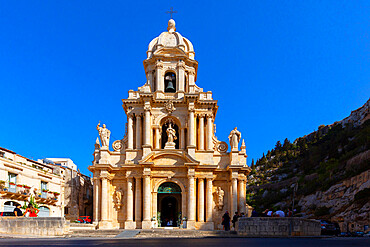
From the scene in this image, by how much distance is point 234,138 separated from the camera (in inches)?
1634

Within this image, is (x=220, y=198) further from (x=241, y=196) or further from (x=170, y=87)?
(x=170, y=87)

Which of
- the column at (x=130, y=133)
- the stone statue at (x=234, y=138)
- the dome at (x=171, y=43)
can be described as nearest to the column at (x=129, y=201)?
the column at (x=130, y=133)

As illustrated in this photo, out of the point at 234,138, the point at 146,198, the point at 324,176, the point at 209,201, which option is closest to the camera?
the point at 146,198

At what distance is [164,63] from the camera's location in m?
44.5

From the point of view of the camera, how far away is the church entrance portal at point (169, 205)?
Answer: 4066cm

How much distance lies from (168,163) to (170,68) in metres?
10.4

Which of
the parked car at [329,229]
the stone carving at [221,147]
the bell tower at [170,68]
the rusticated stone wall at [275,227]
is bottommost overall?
the parked car at [329,229]

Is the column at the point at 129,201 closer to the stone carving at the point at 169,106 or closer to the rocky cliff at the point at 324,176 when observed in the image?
the stone carving at the point at 169,106

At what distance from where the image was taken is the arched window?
44159 mm

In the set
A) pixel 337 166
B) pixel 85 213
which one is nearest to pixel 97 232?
pixel 85 213

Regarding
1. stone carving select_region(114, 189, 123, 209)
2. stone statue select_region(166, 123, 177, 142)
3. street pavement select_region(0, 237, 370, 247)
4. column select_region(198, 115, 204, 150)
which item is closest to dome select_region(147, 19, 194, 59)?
column select_region(198, 115, 204, 150)

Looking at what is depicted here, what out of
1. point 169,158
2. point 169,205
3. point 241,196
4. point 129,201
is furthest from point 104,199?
point 241,196

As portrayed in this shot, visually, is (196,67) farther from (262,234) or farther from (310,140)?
(310,140)

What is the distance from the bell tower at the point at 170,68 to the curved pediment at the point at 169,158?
20.5 ft
